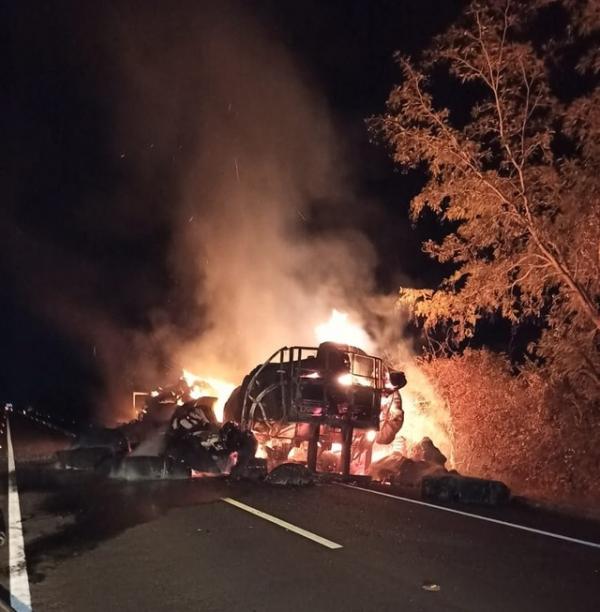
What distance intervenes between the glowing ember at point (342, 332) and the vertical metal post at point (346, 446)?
4895 millimetres

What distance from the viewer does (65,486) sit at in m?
11.9

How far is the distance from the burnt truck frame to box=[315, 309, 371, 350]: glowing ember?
4089 mm

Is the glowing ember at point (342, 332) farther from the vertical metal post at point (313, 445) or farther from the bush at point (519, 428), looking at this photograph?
the vertical metal post at point (313, 445)

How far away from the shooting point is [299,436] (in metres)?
14.1

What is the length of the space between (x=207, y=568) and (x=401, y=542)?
2092 mm

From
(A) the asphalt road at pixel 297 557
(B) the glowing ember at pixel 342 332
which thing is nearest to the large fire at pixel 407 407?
(B) the glowing ember at pixel 342 332

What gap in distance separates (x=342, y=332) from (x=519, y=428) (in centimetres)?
674

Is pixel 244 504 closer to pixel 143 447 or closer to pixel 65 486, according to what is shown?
pixel 65 486

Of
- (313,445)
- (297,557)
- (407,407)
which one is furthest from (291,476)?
(297,557)

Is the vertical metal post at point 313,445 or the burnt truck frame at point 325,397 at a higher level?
the burnt truck frame at point 325,397

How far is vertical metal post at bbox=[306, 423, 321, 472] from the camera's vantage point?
1352 cm

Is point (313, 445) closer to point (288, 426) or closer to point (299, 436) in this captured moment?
point (299, 436)

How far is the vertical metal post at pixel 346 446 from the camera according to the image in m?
13.2

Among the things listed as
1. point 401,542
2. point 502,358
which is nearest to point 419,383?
point 502,358
